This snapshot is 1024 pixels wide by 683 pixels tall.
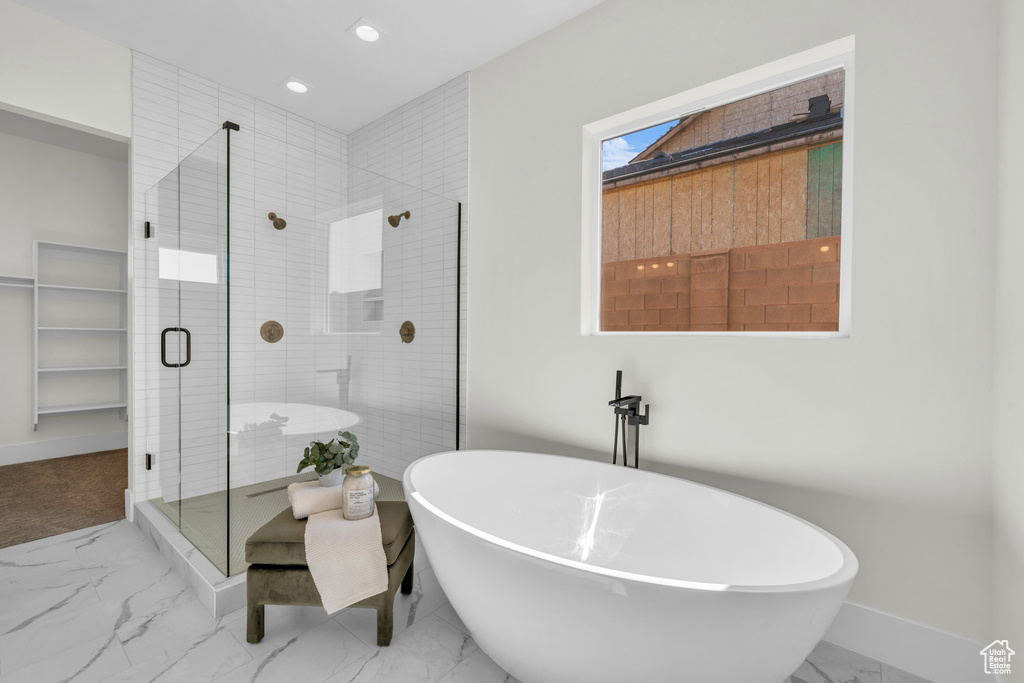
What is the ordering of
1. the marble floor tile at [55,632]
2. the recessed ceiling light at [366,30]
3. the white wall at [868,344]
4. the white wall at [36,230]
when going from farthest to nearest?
1. the white wall at [36,230]
2. the recessed ceiling light at [366,30]
3. the marble floor tile at [55,632]
4. the white wall at [868,344]

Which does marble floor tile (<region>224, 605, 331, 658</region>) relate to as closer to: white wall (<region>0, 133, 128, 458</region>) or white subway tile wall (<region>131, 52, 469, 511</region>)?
white subway tile wall (<region>131, 52, 469, 511</region>)

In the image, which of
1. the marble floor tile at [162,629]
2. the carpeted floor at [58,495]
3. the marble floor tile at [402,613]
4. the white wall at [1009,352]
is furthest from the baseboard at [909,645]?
the carpeted floor at [58,495]

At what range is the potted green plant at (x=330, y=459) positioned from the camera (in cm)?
185

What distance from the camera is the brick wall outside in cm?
179

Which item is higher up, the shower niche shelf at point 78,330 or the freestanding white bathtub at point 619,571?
the shower niche shelf at point 78,330

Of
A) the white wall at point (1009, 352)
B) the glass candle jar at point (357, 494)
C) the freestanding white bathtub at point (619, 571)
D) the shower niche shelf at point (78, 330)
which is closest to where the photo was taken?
the freestanding white bathtub at point (619, 571)

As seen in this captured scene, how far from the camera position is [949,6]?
1.44 metres

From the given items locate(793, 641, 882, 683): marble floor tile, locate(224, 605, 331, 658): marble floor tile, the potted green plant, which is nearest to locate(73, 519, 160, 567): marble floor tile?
locate(224, 605, 331, 658): marble floor tile

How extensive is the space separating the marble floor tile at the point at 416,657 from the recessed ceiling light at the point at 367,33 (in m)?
2.72

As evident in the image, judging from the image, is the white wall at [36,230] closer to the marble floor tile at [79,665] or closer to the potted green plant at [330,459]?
the marble floor tile at [79,665]

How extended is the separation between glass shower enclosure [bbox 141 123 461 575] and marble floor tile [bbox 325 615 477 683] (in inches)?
24.8

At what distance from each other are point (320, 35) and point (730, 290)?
241cm

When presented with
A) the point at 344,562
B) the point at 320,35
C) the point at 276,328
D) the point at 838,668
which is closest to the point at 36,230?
the point at 320,35

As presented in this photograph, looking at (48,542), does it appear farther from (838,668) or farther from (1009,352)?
(1009,352)
